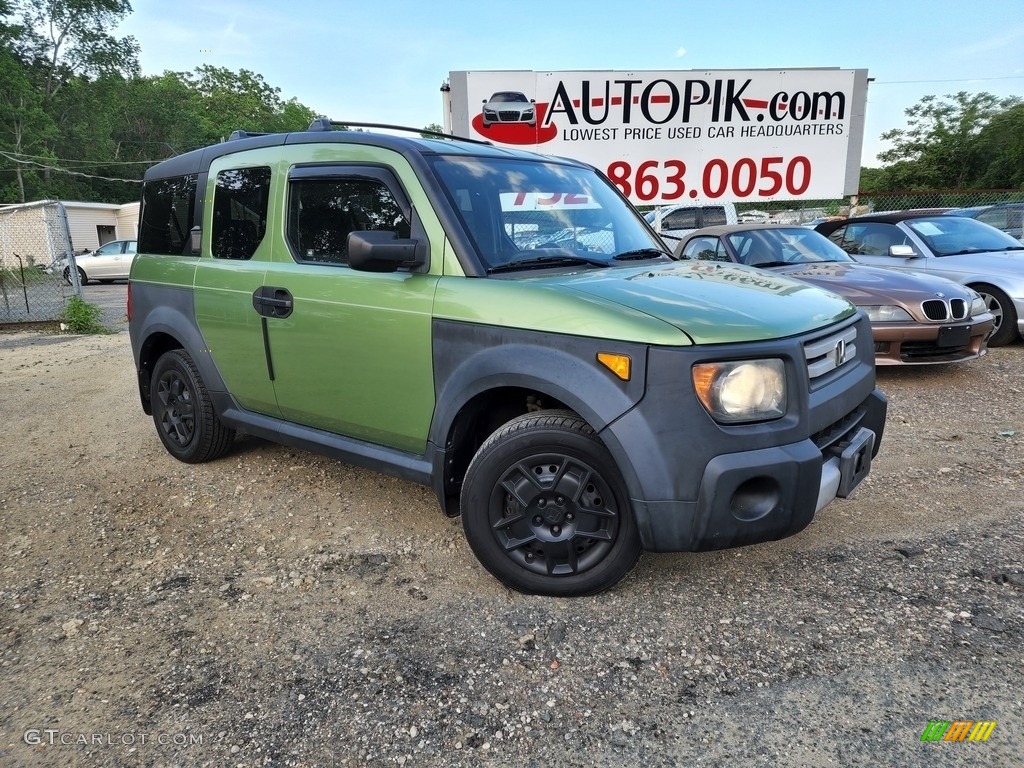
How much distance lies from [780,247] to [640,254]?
161 inches

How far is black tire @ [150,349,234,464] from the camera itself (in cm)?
414

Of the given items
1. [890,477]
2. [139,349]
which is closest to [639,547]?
[890,477]

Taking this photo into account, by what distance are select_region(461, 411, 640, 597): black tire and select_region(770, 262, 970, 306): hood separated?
14.2 ft

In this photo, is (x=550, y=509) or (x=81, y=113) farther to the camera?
(x=81, y=113)

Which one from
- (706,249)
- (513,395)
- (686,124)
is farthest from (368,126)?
(686,124)

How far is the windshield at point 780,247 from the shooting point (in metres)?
6.76

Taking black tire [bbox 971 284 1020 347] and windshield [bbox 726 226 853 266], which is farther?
black tire [bbox 971 284 1020 347]

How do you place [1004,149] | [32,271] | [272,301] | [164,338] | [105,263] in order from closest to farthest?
[272,301]
[164,338]
[32,271]
[105,263]
[1004,149]

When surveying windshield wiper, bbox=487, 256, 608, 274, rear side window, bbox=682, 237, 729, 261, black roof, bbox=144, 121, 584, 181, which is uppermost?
black roof, bbox=144, 121, 584, 181

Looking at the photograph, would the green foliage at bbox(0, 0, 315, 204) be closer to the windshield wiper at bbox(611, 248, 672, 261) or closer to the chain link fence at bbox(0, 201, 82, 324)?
the chain link fence at bbox(0, 201, 82, 324)

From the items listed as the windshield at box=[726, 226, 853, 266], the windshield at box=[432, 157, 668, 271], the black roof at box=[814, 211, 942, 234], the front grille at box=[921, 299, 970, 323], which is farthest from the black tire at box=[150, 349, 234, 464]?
the black roof at box=[814, 211, 942, 234]

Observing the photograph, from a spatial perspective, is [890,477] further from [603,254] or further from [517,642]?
[517,642]

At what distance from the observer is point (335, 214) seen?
3273 millimetres

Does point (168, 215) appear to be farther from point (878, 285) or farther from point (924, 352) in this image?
point (924, 352)
